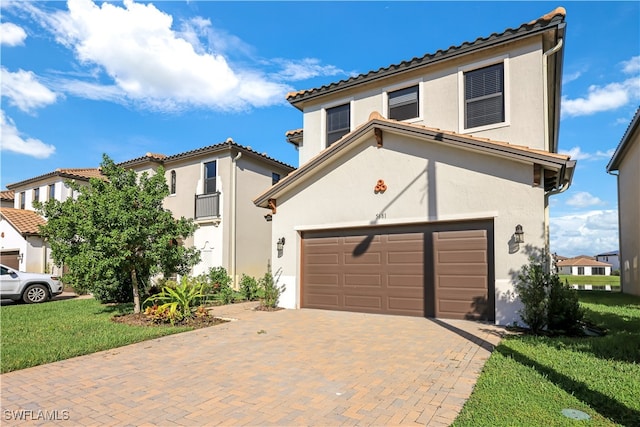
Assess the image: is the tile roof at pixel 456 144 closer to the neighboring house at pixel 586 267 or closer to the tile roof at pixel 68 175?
the tile roof at pixel 68 175

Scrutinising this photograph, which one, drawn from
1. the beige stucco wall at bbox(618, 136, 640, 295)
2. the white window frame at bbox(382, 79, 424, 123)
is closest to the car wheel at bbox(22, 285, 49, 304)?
the white window frame at bbox(382, 79, 424, 123)

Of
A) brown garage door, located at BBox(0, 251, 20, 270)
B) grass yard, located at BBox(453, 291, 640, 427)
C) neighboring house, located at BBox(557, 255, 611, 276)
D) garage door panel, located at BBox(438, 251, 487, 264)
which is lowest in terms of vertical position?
neighboring house, located at BBox(557, 255, 611, 276)

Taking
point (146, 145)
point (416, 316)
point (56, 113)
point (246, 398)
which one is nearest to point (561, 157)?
point (416, 316)

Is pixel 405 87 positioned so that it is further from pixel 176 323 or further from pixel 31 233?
pixel 31 233

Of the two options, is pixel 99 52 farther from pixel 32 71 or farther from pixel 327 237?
pixel 327 237

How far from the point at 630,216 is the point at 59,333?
21.5 meters

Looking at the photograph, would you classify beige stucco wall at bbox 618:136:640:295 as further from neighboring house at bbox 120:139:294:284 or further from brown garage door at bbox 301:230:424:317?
neighboring house at bbox 120:139:294:284

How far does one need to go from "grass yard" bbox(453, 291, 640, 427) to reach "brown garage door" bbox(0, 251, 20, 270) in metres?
25.9

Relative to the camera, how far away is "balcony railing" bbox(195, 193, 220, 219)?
58.7ft

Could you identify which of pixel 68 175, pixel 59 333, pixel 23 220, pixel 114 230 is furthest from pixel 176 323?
pixel 68 175

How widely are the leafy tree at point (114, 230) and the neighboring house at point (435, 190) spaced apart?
328 cm

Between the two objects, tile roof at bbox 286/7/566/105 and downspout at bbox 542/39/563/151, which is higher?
tile roof at bbox 286/7/566/105

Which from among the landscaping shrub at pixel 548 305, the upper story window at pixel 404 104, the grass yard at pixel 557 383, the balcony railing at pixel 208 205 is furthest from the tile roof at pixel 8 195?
the grass yard at pixel 557 383

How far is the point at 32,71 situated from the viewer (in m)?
12.1
